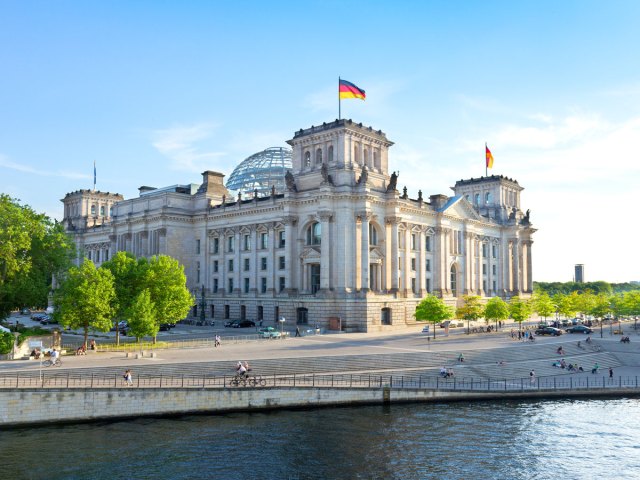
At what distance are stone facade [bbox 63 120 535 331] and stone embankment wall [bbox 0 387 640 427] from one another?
3192 centimetres

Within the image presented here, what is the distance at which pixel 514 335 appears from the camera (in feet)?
253

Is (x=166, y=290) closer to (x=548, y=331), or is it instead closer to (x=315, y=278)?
(x=315, y=278)

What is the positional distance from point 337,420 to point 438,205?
66.7 meters

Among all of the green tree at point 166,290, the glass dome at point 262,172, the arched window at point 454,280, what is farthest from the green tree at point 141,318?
the arched window at point 454,280

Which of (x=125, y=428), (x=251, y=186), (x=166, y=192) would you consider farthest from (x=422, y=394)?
(x=251, y=186)

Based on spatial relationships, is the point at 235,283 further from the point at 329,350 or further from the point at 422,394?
the point at 422,394

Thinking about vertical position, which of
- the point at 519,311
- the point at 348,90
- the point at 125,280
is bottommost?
the point at 519,311

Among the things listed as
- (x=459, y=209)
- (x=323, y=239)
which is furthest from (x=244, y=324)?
(x=459, y=209)

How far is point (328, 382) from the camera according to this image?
45750 mm

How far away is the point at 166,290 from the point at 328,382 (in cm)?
2490

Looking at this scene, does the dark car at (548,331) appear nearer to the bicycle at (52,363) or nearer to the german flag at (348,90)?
the german flag at (348,90)

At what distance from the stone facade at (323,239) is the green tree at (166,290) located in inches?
868

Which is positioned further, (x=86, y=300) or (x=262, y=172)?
(x=262, y=172)

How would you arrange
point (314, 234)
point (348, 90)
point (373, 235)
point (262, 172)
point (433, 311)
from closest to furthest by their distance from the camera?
point (433, 311), point (348, 90), point (314, 234), point (373, 235), point (262, 172)
